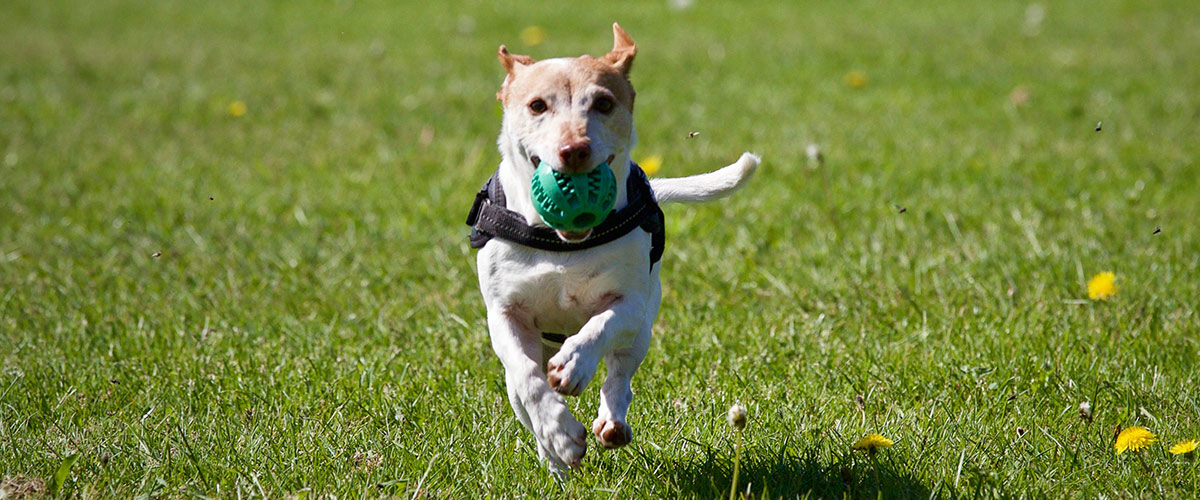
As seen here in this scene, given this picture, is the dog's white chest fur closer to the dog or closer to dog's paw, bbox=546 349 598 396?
the dog

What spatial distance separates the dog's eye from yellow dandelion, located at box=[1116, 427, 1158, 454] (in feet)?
5.12

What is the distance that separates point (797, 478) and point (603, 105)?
104cm

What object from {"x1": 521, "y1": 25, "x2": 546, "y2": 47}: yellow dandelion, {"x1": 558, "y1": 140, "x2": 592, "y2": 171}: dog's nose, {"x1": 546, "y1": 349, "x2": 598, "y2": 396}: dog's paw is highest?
{"x1": 558, "y1": 140, "x2": 592, "y2": 171}: dog's nose

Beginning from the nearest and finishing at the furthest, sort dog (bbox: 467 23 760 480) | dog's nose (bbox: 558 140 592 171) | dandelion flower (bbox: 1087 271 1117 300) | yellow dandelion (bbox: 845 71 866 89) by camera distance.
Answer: dog's nose (bbox: 558 140 592 171) → dog (bbox: 467 23 760 480) → dandelion flower (bbox: 1087 271 1117 300) → yellow dandelion (bbox: 845 71 866 89)

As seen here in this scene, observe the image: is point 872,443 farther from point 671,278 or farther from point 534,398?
point 671,278

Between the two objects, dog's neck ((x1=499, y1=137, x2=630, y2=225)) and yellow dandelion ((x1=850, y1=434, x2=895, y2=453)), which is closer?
dog's neck ((x1=499, y1=137, x2=630, y2=225))

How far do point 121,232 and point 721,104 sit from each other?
407 cm

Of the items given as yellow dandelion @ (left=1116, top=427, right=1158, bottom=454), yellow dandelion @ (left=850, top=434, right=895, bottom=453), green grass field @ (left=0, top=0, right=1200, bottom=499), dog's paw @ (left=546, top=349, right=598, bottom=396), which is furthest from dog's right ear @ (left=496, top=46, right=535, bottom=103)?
yellow dandelion @ (left=1116, top=427, right=1158, bottom=454)

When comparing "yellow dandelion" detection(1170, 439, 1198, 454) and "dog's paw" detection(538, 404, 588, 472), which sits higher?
"dog's paw" detection(538, 404, 588, 472)

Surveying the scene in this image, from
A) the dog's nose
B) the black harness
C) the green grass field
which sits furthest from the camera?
the green grass field

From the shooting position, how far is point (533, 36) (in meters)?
10.3

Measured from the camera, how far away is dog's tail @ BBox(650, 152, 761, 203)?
9.83 ft

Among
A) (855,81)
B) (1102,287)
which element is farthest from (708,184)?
(855,81)

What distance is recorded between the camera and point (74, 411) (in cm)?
334
